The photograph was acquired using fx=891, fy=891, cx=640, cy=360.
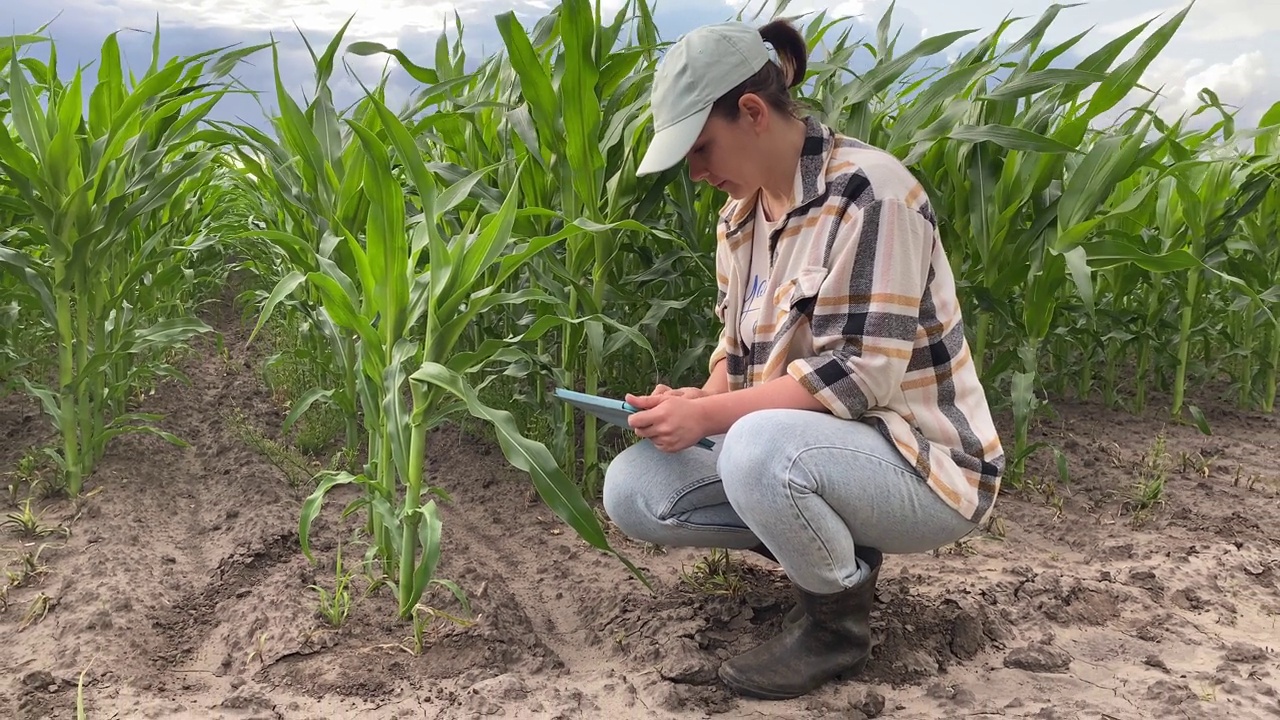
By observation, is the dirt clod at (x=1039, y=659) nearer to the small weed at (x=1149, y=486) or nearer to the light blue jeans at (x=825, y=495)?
the light blue jeans at (x=825, y=495)

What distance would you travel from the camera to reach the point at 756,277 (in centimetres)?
178

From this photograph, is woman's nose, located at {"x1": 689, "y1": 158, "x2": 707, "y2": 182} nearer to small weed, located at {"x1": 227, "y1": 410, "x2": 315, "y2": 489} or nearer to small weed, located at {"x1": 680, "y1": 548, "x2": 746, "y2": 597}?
small weed, located at {"x1": 680, "y1": 548, "x2": 746, "y2": 597}

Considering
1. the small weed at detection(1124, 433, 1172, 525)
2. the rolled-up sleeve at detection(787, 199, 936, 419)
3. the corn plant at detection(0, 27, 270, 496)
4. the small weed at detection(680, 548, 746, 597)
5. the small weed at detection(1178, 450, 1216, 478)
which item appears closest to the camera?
the rolled-up sleeve at detection(787, 199, 936, 419)

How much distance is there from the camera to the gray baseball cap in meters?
1.51

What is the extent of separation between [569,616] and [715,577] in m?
0.34

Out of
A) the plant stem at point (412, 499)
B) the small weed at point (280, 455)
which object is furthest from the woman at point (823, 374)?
the small weed at point (280, 455)

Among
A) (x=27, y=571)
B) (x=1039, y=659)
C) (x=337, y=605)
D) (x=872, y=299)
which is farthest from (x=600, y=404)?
(x=27, y=571)

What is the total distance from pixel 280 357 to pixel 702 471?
1.73 m

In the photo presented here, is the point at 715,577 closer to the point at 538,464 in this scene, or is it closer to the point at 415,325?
the point at 538,464

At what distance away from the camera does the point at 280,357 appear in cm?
294

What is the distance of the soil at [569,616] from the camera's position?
1.61 m

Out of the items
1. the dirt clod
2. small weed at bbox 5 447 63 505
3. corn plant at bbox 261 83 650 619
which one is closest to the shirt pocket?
corn plant at bbox 261 83 650 619

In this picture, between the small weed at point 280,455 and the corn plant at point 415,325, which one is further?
the small weed at point 280,455

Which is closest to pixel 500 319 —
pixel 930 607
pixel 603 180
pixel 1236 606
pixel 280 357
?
pixel 280 357
